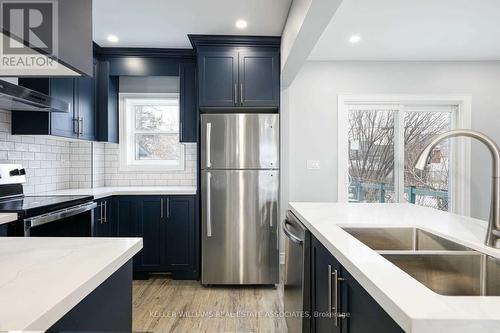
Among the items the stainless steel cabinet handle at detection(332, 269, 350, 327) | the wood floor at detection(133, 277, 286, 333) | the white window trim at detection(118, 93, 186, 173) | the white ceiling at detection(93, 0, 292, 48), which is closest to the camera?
the stainless steel cabinet handle at detection(332, 269, 350, 327)

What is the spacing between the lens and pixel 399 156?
151 inches

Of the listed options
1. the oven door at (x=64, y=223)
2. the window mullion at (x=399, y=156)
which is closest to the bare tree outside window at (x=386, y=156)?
the window mullion at (x=399, y=156)

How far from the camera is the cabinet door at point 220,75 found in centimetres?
310

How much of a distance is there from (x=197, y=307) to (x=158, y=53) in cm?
266

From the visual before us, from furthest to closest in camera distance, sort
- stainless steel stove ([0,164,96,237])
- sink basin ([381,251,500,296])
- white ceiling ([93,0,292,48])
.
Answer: white ceiling ([93,0,292,48]) → stainless steel stove ([0,164,96,237]) → sink basin ([381,251,500,296])

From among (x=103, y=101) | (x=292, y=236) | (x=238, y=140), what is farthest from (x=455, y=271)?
(x=103, y=101)

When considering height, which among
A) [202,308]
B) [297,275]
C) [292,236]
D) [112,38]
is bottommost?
[202,308]

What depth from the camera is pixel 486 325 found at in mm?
543

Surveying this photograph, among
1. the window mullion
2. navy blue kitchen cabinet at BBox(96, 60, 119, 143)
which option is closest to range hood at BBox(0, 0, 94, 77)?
navy blue kitchen cabinet at BBox(96, 60, 119, 143)

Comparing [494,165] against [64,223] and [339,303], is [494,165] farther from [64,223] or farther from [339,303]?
[64,223]

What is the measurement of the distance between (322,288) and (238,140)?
71.8 inches

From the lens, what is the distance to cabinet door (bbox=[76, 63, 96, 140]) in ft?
9.85

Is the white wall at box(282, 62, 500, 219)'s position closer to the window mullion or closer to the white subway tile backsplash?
the window mullion

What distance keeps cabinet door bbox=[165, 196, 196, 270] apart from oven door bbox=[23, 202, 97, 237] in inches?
29.4
